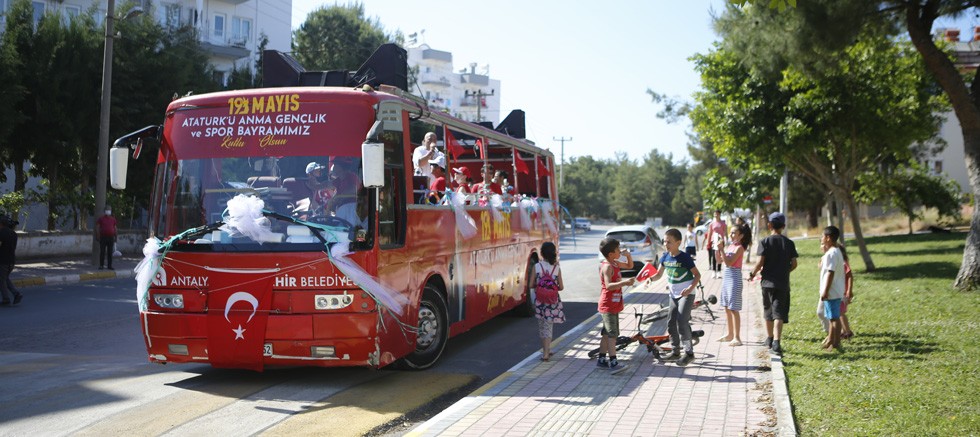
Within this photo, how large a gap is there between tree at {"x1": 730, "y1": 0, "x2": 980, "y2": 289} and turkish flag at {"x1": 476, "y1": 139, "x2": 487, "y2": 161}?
7808 mm

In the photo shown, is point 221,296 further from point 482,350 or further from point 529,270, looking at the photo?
point 529,270

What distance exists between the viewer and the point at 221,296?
26.5ft

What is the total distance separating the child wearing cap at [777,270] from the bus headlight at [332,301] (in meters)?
5.13

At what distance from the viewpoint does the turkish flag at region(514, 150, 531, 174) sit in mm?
15132

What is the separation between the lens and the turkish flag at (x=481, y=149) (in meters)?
13.1

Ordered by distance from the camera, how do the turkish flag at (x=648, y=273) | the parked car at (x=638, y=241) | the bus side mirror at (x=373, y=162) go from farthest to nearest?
the parked car at (x=638, y=241), the turkish flag at (x=648, y=273), the bus side mirror at (x=373, y=162)

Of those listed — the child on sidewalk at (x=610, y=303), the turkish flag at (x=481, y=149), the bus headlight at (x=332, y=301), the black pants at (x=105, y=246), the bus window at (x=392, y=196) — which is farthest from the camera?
the black pants at (x=105, y=246)

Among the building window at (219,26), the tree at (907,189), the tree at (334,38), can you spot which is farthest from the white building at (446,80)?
the tree at (907,189)

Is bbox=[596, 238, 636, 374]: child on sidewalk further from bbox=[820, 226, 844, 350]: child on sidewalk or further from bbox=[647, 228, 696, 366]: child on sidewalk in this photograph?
bbox=[820, 226, 844, 350]: child on sidewalk

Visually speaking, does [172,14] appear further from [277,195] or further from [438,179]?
[277,195]

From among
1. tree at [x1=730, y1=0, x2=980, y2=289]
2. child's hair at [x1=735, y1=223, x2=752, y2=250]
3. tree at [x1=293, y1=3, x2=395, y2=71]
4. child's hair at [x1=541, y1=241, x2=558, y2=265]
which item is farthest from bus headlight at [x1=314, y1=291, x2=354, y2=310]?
tree at [x1=293, y1=3, x2=395, y2=71]

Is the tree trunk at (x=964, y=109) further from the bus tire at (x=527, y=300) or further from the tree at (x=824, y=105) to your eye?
the bus tire at (x=527, y=300)

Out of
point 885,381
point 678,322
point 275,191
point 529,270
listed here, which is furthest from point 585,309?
point 275,191

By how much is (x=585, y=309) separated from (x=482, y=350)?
5744mm
